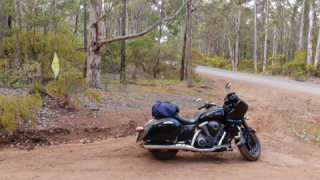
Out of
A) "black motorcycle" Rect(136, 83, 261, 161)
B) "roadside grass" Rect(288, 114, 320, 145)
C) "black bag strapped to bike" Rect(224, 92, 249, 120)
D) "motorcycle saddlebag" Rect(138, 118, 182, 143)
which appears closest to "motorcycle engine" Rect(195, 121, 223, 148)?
"black motorcycle" Rect(136, 83, 261, 161)

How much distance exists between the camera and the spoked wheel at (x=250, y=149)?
4.99m

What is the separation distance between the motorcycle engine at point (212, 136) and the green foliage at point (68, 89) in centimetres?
410

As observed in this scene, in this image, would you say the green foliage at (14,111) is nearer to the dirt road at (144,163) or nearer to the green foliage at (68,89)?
the dirt road at (144,163)

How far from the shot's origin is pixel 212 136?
4.93 m

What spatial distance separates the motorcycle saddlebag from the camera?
15.2ft

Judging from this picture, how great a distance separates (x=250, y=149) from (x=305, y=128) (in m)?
4.18

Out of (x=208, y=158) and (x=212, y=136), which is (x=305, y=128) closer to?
(x=208, y=158)

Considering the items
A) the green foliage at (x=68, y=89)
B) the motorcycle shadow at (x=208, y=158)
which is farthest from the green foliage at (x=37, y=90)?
the motorcycle shadow at (x=208, y=158)

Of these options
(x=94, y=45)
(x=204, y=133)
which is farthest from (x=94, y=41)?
(x=204, y=133)

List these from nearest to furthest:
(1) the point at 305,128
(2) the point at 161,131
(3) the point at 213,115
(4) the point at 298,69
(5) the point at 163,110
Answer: (2) the point at 161,131 → (5) the point at 163,110 → (3) the point at 213,115 → (1) the point at 305,128 → (4) the point at 298,69

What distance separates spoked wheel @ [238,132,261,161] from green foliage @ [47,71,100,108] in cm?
454

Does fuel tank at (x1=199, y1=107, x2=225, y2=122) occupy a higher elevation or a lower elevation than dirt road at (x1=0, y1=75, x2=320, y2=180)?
higher

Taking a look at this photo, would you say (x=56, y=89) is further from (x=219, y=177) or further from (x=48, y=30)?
(x=48, y=30)

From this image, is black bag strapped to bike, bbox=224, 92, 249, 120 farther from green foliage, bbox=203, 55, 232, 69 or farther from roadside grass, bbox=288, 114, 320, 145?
green foliage, bbox=203, 55, 232, 69
